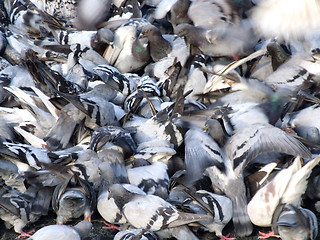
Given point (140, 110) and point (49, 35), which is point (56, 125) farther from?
point (49, 35)

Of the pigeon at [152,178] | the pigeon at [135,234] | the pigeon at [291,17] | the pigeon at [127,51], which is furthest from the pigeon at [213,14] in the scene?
the pigeon at [135,234]

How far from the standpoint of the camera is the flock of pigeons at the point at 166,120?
3.85 meters

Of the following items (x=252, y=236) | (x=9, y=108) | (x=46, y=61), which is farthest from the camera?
(x=46, y=61)

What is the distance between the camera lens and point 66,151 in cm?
451

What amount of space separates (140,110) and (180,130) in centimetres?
81

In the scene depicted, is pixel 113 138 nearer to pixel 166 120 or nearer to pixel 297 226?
pixel 166 120

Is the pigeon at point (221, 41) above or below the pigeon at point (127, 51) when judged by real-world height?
above

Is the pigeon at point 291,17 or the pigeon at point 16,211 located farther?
the pigeon at point 291,17

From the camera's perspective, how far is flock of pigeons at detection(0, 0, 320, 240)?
3.85m

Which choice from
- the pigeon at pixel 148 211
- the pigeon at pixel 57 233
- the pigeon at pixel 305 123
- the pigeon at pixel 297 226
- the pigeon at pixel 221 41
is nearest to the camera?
the pigeon at pixel 57 233

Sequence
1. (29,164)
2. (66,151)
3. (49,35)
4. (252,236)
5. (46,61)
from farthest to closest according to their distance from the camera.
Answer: (49,35)
(46,61)
(66,151)
(29,164)
(252,236)

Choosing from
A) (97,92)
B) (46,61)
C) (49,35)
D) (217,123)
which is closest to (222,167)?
(217,123)

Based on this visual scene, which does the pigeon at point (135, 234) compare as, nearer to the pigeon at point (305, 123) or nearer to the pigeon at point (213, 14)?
the pigeon at point (305, 123)

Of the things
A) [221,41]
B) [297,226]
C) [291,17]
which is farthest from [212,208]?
[221,41]
